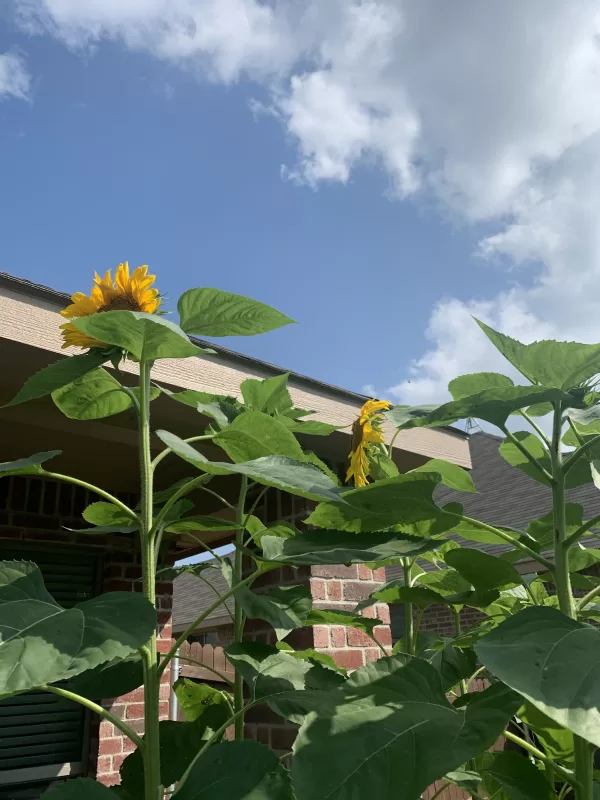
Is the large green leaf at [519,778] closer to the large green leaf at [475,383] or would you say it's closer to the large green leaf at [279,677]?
the large green leaf at [279,677]

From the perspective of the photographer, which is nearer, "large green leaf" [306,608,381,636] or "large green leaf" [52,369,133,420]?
"large green leaf" [52,369,133,420]

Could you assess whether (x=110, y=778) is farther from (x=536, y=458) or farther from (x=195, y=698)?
(x=536, y=458)

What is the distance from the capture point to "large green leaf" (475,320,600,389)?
0.94 metres

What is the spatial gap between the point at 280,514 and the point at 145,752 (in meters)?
1.94

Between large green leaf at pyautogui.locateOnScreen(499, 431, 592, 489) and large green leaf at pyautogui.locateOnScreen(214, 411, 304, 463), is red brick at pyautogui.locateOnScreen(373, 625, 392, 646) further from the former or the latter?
large green leaf at pyautogui.locateOnScreen(214, 411, 304, 463)

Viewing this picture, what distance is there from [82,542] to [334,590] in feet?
6.10

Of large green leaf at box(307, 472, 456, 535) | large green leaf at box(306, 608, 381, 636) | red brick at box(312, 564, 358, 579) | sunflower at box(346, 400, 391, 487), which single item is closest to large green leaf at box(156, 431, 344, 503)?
large green leaf at box(307, 472, 456, 535)

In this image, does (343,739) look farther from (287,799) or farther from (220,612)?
(220,612)

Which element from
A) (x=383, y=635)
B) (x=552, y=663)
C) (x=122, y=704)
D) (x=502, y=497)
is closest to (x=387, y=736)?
(x=552, y=663)

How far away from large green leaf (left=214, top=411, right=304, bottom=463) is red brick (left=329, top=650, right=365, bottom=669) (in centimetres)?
164

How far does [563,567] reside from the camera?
0.91 m

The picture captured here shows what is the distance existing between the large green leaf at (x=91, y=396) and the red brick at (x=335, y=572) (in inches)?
59.3

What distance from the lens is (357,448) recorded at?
1601 millimetres

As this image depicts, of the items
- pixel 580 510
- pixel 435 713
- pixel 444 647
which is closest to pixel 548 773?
pixel 444 647
